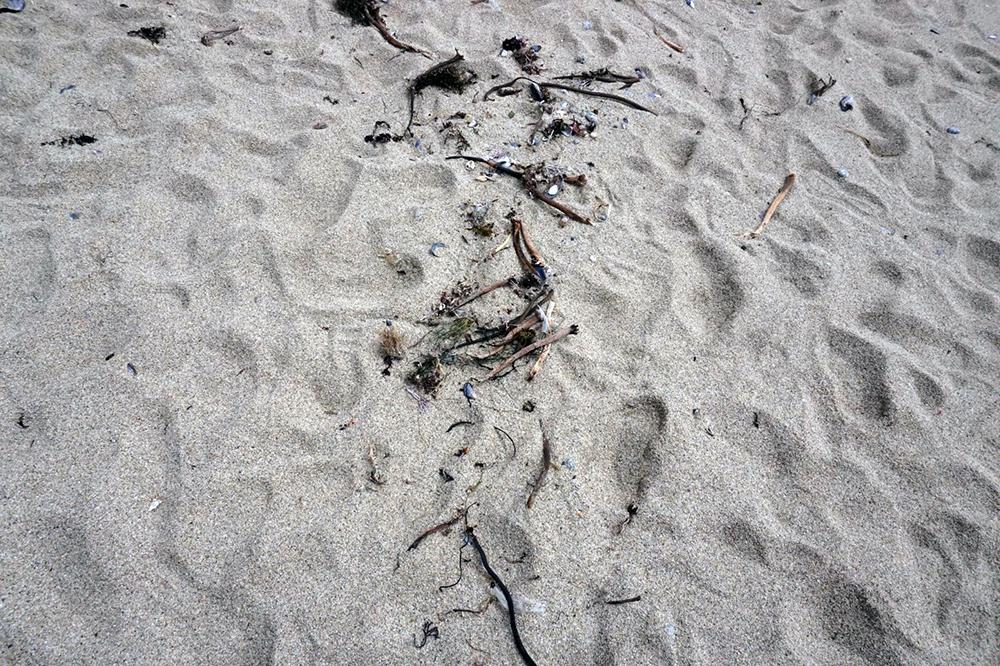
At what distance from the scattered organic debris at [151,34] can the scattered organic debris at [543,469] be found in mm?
2369

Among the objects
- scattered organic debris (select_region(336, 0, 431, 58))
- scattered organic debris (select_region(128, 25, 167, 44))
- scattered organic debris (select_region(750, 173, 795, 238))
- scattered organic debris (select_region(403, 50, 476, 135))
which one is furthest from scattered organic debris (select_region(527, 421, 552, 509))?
scattered organic debris (select_region(128, 25, 167, 44))

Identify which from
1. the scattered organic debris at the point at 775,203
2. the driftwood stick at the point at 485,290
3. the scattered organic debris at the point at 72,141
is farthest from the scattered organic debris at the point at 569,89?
the scattered organic debris at the point at 72,141

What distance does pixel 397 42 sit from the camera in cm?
282

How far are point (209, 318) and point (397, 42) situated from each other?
5.48ft

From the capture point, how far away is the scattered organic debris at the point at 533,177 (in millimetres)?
2274

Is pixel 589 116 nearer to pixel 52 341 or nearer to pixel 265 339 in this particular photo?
pixel 265 339

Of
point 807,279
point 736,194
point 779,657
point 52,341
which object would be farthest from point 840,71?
point 52,341

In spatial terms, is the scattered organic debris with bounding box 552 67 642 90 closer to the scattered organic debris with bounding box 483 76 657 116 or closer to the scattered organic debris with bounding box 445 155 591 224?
the scattered organic debris with bounding box 483 76 657 116

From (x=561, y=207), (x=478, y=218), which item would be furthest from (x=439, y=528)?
(x=561, y=207)

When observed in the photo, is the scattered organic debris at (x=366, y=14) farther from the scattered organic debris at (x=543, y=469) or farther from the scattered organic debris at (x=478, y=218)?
the scattered organic debris at (x=543, y=469)

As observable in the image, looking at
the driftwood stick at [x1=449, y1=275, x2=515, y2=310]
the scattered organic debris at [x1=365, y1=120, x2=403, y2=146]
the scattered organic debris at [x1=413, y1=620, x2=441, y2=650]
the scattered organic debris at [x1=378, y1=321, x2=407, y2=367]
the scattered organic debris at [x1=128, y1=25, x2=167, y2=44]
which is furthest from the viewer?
the scattered organic debris at [x1=128, y1=25, x2=167, y2=44]

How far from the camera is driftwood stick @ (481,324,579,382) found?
1811 mm

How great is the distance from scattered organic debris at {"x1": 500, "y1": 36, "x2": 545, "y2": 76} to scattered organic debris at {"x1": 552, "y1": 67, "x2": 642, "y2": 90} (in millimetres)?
113

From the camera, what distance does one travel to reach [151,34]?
2.63 m
